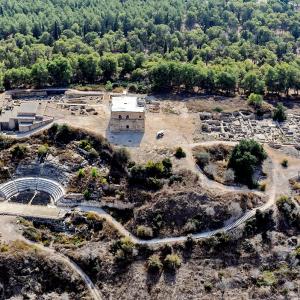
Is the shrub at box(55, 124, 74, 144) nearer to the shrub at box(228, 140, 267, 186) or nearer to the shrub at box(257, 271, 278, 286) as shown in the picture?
the shrub at box(228, 140, 267, 186)

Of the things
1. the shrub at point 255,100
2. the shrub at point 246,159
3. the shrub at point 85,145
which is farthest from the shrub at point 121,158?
the shrub at point 255,100

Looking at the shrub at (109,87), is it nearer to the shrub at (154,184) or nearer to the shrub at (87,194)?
the shrub at (154,184)

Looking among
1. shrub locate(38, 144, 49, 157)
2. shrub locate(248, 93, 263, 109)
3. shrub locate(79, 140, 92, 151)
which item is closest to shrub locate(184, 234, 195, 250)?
shrub locate(79, 140, 92, 151)

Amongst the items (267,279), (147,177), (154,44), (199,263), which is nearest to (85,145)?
(147,177)

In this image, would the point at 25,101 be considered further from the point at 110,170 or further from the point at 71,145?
the point at 110,170

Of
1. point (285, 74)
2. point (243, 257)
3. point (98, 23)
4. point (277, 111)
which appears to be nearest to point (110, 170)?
point (243, 257)

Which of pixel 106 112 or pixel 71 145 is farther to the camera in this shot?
pixel 106 112
